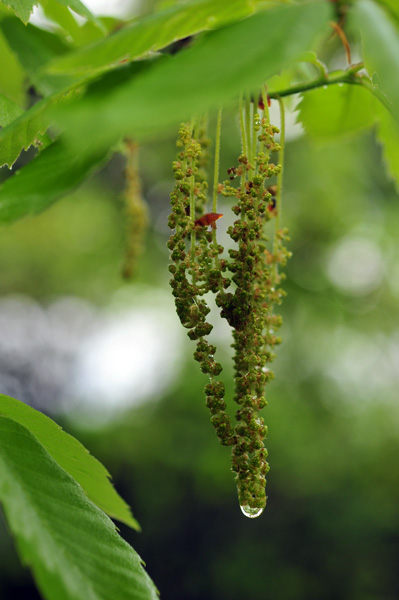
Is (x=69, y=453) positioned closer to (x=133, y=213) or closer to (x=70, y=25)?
(x=70, y=25)

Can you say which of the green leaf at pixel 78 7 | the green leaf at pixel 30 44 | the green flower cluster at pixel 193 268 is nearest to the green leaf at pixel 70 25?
the green leaf at pixel 30 44

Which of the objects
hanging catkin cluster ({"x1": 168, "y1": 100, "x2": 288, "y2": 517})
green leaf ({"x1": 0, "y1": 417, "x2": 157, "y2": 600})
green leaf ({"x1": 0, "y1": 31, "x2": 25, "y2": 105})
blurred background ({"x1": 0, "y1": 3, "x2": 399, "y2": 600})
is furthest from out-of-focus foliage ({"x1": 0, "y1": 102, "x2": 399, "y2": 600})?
green leaf ({"x1": 0, "y1": 417, "x2": 157, "y2": 600})

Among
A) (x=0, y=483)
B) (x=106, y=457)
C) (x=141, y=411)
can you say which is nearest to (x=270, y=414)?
(x=141, y=411)

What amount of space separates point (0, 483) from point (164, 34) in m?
0.45

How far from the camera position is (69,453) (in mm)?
807

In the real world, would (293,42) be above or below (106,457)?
above

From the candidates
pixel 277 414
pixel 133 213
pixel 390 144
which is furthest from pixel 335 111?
pixel 277 414

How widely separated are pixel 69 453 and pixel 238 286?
317 millimetres

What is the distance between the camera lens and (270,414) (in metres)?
7.37

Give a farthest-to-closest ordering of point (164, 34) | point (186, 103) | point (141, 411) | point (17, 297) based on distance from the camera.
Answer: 1. point (17, 297)
2. point (141, 411)
3. point (164, 34)
4. point (186, 103)

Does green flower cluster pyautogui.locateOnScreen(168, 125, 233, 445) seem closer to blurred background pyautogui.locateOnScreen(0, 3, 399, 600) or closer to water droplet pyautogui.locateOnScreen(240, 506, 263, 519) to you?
water droplet pyautogui.locateOnScreen(240, 506, 263, 519)

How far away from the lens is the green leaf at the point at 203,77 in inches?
15.2

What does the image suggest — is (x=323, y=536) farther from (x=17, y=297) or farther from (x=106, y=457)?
(x=17, y=297)

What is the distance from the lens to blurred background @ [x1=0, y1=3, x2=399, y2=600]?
7.27 m
